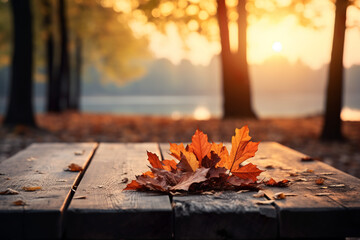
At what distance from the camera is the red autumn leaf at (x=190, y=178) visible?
1.62m

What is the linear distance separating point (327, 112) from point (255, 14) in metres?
6.89

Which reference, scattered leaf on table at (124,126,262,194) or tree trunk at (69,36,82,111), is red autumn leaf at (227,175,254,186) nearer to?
scattered leaf on table at (124,126,262,194)

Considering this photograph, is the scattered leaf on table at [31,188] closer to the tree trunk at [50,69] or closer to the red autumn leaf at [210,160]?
the red autumn leaf at [210,160]

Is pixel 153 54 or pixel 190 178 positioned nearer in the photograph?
pixel 190 178

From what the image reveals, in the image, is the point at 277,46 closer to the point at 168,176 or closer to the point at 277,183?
the point at 277,183

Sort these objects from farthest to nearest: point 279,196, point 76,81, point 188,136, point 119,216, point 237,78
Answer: point 76,81 → point 237,78 → point 188,136 → point 279,196 → point 119,216

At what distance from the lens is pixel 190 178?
5.49 ft

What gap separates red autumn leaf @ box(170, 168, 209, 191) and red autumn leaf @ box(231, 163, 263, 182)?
0.20m

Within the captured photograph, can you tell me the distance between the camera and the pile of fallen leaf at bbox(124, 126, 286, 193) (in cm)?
170

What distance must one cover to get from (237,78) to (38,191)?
10214 millimetres

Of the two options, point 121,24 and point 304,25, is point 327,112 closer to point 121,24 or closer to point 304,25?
point 304,25

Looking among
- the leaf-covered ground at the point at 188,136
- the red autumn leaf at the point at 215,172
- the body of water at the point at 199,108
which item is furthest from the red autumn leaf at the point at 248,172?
the body of water at the point at 199,108

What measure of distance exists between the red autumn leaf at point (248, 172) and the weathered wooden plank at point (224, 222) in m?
0.33

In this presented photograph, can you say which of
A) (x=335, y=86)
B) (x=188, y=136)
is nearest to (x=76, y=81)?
(x=188, y=136)
